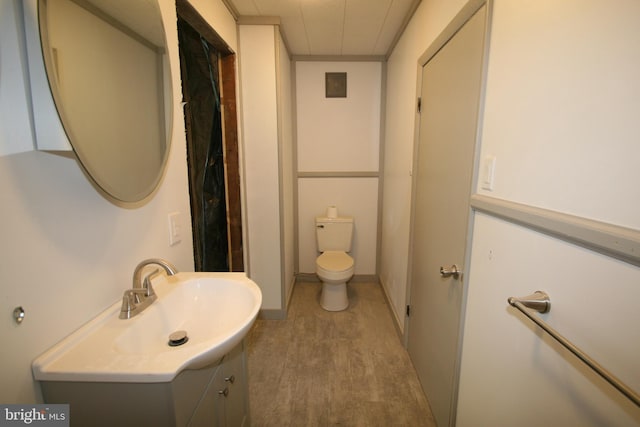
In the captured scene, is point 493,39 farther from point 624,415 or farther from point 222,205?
point 222,205

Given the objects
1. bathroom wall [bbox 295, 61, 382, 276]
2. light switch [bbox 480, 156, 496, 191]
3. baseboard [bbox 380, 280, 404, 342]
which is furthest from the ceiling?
baseboard [bbox 380, 280, 404, 342]

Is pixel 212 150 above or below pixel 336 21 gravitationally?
below

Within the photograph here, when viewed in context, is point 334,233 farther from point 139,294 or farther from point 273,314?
point 139,294

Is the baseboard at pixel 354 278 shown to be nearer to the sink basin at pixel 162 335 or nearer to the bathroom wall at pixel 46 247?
the sink basin at pixel 162 335

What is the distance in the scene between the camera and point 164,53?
1.07 m

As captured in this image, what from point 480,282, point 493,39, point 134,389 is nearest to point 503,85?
point 493,39

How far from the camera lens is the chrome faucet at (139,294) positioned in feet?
2.76

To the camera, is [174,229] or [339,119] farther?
[339,119]

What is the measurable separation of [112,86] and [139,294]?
→ 25.6 inches

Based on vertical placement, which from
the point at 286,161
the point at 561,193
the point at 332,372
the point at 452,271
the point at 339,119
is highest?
the point at 339,119

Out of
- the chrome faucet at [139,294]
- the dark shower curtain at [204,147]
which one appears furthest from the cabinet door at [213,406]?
the dark shower curtain at [204,147]

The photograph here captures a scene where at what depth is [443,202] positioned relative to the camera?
137 cm

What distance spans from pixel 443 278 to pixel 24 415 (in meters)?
1.48

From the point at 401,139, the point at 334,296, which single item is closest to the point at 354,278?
the point at 334,296
